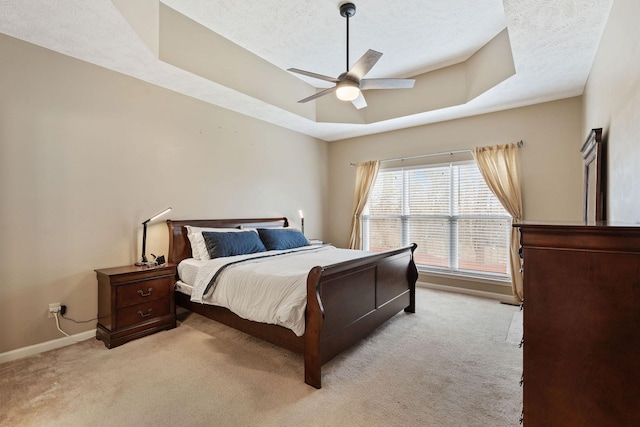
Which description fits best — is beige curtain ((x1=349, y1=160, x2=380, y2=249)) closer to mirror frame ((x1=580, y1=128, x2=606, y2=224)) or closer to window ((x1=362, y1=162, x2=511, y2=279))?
window ((x1=362, y1=162, x2=511, y2=279))

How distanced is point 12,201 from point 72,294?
0.98m

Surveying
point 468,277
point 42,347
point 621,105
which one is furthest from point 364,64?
point 42,347

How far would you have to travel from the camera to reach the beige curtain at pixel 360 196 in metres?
5.46

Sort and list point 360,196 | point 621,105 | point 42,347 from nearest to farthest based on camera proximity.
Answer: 1. point 621,105
2. point 42,347
3. point 360,196

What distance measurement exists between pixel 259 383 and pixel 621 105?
123 inches

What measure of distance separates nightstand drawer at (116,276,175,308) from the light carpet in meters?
0.39

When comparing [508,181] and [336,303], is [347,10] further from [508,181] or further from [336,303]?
[508,181]

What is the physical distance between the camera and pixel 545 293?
1160 mm

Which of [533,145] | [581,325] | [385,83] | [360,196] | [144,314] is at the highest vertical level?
[385,83]

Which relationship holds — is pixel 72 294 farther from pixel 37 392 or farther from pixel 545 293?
pixel 545 293

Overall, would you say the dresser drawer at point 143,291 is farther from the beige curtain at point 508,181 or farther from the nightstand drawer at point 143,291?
the beige curtain at point 508,181

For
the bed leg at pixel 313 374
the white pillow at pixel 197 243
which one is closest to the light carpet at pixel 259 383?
the bed leg at pixel 313 374

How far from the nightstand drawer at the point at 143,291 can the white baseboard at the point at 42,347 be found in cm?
57

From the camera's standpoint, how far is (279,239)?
4.15 metres
